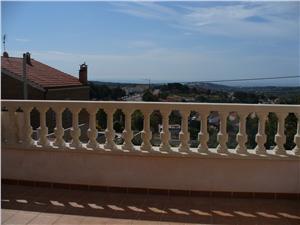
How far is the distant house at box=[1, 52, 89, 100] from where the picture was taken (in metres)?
17.8

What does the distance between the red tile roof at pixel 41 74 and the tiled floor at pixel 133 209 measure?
1398cm

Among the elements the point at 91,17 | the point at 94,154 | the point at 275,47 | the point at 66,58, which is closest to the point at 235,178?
the point at 94,154

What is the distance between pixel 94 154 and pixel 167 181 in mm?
879

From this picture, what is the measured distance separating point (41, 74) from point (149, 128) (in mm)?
16302

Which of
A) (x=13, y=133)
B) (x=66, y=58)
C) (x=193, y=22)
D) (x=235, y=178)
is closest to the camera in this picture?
(x=235, y=178)

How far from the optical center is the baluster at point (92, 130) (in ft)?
15.0

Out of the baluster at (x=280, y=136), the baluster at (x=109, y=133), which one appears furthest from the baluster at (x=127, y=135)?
the baluster at (x=280, y=136)

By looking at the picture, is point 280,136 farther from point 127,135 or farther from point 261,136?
point 127,135

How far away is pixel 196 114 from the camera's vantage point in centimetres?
Answer: 445

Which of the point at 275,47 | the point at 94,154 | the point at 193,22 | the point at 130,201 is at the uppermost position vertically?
the point at 193,22

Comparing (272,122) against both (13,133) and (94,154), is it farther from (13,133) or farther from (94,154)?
(13,133)

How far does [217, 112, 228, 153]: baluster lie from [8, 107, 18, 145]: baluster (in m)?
2.40

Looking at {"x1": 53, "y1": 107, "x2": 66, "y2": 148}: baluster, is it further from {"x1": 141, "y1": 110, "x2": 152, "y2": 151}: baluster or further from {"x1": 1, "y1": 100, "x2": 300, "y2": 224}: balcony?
{"x1": 141, "y1": 110, "x2": 152, "y2": 151}: baluster

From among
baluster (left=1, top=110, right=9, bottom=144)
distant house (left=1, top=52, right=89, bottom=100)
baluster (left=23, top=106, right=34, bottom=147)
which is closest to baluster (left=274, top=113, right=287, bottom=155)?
baluster (left=23, top=106, right=34, bottom=147)
